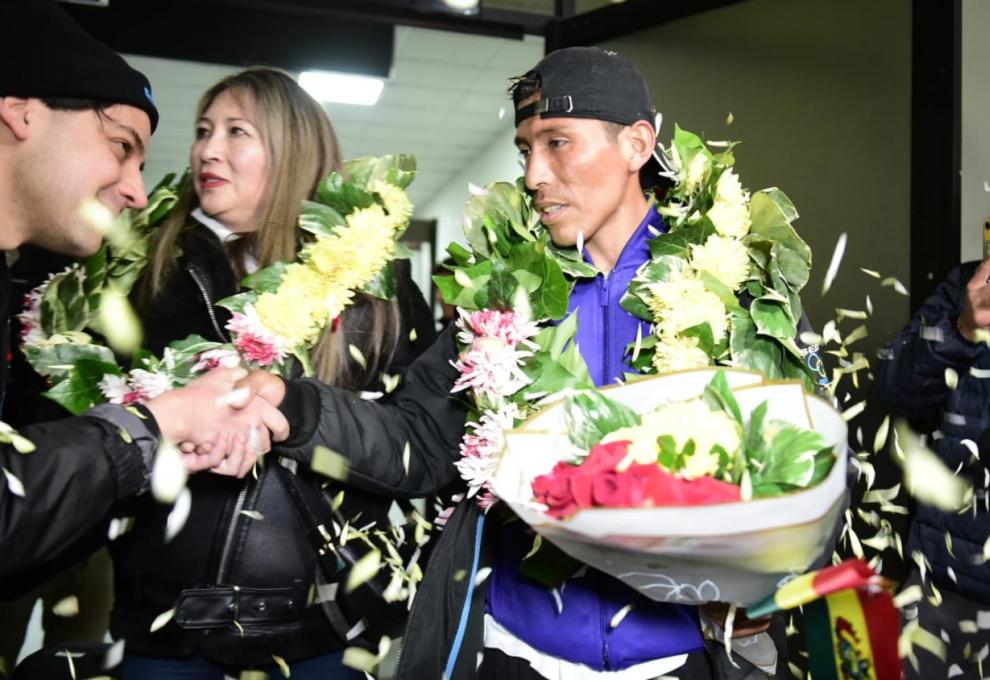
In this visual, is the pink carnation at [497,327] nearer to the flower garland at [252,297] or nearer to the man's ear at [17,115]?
the flower garland at [252,297]

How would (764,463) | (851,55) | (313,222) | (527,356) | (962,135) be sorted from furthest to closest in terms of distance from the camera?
(851,55)
(962,135)
(313,222)
(527,356)
(764,463)

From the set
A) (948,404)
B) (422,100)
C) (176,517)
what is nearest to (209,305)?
(176,517)

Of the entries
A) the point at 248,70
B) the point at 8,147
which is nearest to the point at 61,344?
the point at 8,147

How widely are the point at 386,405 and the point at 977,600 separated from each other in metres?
1.46

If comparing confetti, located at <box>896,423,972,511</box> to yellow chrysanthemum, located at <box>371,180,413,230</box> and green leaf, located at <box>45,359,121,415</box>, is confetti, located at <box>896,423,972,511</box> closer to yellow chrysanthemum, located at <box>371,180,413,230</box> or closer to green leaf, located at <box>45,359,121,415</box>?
yellow chrysanthemum, located at <box>371,180,413,230</box>

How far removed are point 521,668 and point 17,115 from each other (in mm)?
1243

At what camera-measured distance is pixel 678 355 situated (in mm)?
1589

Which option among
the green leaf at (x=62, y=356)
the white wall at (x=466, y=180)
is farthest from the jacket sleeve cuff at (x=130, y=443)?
the white wall at (x=466, y=180)

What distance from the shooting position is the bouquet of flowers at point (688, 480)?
1.07 meters

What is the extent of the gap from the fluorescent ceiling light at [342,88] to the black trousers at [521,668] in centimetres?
605

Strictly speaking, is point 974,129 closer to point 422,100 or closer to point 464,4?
point 464,4

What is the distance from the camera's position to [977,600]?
2104 millimetres

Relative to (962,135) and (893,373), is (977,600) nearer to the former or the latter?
(893,373)

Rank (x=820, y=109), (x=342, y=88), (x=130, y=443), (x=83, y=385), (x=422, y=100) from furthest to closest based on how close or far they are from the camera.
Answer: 1. (x=422, y=100)
2. (x=342, y=88)
3. (x=820, y=109)
4. (x=83, y=385)
5. (x=130, y=443)
